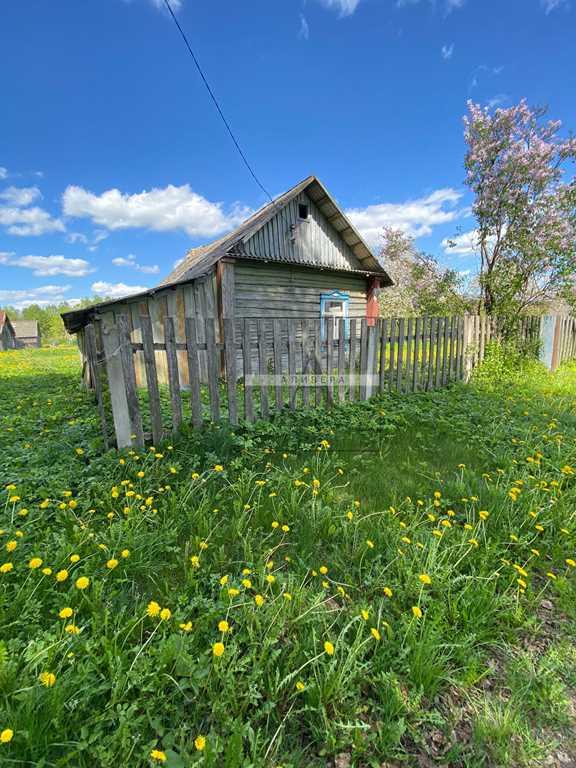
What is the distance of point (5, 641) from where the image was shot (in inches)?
57.6

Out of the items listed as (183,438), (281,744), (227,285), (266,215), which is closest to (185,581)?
(281,744)

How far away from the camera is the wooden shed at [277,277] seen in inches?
321

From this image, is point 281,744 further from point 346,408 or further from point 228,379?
point 346,408

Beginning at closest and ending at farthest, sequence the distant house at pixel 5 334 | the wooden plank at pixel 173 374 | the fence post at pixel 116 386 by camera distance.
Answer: the fence post at pixel 116 386, the wooden plank at pixel 173 374, the distant house at pixel 5 334

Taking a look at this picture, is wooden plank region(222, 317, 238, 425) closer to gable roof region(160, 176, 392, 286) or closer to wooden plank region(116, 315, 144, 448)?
wooden plank region(116, 315, 144, 448)

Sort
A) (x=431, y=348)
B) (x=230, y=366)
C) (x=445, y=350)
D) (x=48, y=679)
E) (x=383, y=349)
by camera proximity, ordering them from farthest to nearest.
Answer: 1. (x=445, y=350)
2. (x=431, y=348)
3. (x=383, y=349)
4. (x=230, y=366)
5. (x=48, y=679)

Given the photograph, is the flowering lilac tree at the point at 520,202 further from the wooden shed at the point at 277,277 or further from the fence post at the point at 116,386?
the fence post at the point at 116,386

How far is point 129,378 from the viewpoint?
3.42 metres

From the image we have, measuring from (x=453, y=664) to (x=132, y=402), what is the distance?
3.22 metres

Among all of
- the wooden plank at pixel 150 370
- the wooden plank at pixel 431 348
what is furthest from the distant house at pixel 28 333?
the wooden plank at pixel 431 348

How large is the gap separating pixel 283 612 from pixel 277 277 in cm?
898

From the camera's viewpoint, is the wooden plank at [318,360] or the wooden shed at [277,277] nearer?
the wooden plank at [318,360]

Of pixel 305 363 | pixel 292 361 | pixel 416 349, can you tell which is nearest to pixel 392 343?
pixel 416 349

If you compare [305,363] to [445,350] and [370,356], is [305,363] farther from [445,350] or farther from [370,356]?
[445,350]
